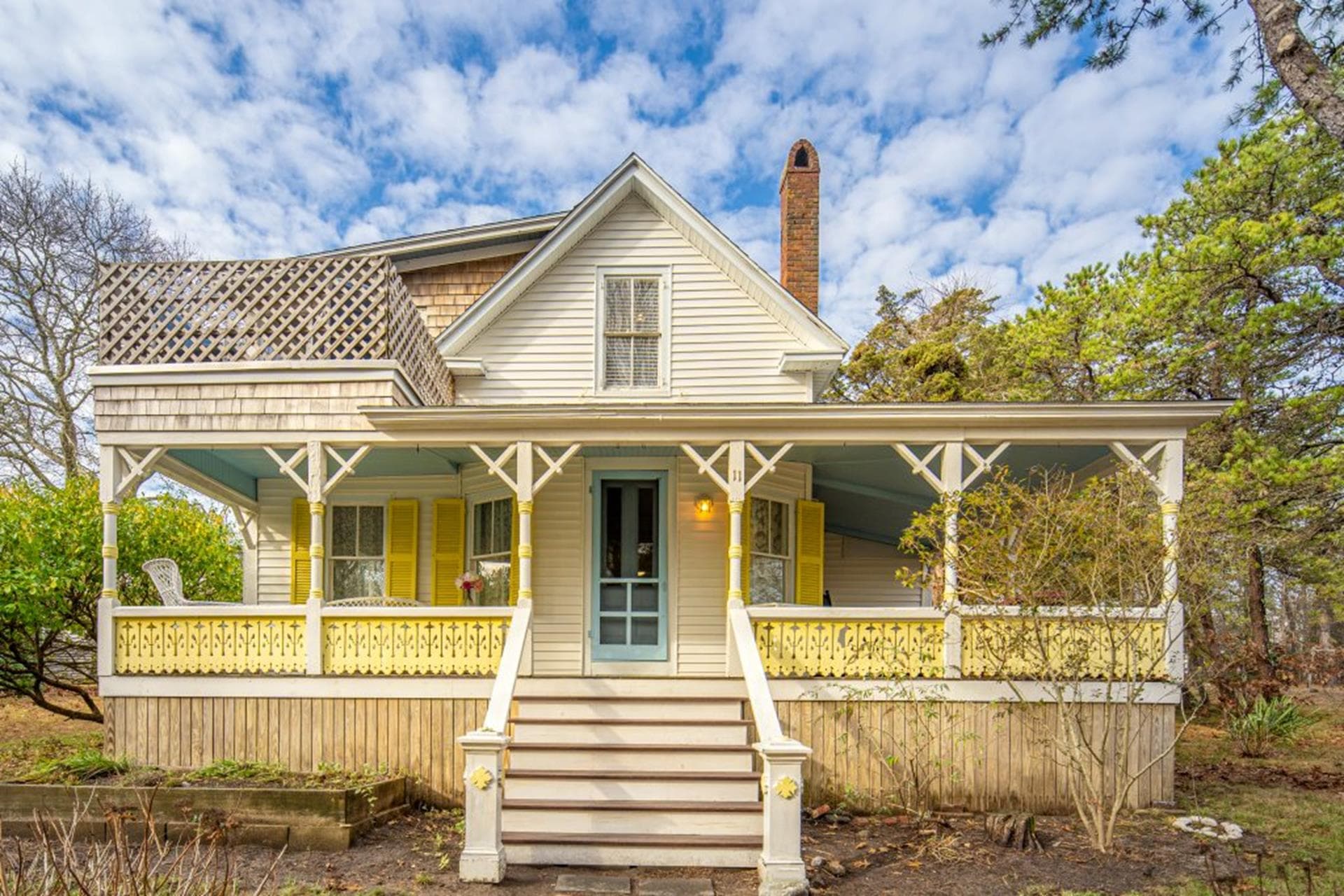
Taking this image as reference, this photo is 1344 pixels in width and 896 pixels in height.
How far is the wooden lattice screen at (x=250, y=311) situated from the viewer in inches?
304

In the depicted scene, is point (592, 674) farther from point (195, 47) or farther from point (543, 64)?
point (195, 47)

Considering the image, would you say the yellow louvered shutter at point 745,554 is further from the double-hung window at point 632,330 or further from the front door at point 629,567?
the double-hung window at point 632,330

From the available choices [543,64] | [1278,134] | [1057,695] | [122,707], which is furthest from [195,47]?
[1278,134]

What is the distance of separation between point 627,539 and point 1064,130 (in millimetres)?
8919

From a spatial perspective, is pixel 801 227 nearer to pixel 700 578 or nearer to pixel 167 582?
pixel 700 578

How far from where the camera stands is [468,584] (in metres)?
9.38

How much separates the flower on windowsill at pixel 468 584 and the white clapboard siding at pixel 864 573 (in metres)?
5.79

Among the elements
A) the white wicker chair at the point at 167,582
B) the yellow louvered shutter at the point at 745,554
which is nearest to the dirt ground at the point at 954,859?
the yellow louvered shutter at the point at 745,554

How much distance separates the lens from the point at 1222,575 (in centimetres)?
920

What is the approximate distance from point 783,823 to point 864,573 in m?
7.59

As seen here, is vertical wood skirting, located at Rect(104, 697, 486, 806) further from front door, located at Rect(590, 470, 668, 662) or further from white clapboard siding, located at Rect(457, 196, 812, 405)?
white clapboard siding, located at Rect(457, 196, 812, 405)

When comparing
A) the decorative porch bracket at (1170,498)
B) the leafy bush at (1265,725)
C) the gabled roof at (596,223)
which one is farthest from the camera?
the gabled roof at (596,223)

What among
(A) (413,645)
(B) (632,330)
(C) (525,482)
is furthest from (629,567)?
(B) (632,330)

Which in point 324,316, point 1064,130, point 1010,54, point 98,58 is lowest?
point 324,316
